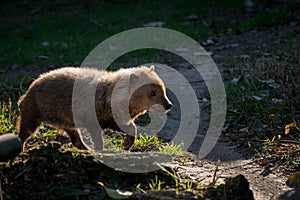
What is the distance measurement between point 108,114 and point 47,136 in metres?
1.01

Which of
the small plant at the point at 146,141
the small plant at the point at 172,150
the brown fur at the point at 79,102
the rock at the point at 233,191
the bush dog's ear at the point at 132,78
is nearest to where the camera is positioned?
the rock at the point at 233,191

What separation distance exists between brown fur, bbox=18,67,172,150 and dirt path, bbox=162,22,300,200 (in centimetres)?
82

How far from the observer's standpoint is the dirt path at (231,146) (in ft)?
12.9

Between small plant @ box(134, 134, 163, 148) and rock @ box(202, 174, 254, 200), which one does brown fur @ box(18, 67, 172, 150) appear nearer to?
small plant @ box(134, 134, 163, 148)

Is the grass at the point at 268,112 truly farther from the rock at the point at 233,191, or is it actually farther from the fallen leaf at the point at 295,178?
the rock at the point at 233,191

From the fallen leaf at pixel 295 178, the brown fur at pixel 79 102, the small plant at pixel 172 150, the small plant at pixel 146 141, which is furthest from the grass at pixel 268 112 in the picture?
the brown fur at pixel 79 102

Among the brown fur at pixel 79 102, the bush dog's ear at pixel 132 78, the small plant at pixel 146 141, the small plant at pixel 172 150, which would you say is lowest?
the small plant at pixel 146 141

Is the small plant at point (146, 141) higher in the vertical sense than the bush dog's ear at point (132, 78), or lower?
lower

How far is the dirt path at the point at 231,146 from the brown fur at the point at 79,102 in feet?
2.68

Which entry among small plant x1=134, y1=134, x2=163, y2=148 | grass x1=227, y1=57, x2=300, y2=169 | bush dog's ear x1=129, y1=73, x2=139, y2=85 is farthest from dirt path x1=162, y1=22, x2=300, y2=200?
bush dog's ear x1=129, y1=73, x2=139, y2=85

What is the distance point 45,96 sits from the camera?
4.76 meters

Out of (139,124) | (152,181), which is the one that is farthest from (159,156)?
(139,124)

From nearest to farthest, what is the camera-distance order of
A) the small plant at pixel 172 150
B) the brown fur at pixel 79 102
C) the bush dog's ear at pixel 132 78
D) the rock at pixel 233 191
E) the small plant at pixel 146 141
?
the rock at pixel 233 191 → the small plant at pixel 172 150 → the brown fur at pixel 79 102 → the bush dog's ear at pixel 132 78 → the small plant at pixel 146 141

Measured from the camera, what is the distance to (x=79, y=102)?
4.68 meters
